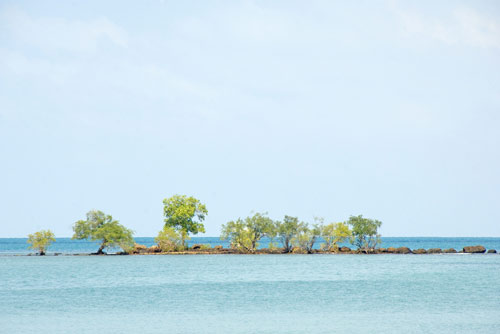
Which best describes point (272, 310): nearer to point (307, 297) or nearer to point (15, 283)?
point (307, 297)

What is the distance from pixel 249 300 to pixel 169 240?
65.2m

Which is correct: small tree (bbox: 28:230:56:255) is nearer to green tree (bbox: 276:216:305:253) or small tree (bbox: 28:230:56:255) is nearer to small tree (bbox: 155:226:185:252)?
small tree (bbox: 155:226:185:252)

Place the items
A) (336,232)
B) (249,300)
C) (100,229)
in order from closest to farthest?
1. (249,300)
2. (100,229)
3. (336,232)

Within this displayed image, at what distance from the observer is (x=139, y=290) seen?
52.4 metres

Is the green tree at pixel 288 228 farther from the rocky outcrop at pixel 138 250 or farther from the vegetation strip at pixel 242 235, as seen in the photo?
the rocky outcrop at pixel 138 250

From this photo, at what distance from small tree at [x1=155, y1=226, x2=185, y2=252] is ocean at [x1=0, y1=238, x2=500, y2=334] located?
3301 centimetres

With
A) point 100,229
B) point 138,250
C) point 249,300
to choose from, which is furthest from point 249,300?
point 138,250

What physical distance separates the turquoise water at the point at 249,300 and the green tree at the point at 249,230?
28.9m

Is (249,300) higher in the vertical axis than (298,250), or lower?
lower

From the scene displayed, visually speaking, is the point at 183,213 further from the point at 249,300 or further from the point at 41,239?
the point at 249,300

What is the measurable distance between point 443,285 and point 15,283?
38764mm

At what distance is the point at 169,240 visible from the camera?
359ft

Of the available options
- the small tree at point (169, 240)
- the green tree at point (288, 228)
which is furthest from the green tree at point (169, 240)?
the green tree at point (288, 228)

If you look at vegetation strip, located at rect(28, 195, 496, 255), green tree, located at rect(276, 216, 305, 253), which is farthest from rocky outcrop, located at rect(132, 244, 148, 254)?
green tree, located at rect(276, 216, 305, 253)
